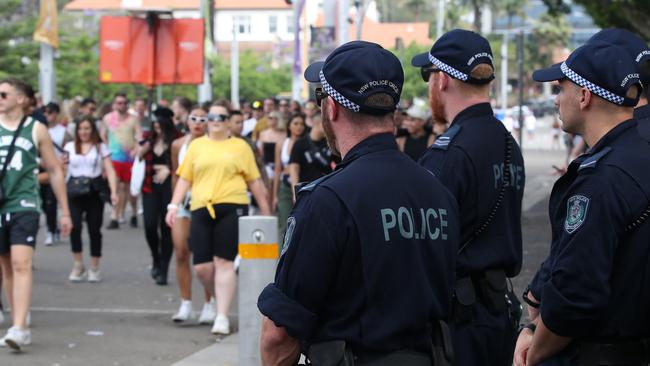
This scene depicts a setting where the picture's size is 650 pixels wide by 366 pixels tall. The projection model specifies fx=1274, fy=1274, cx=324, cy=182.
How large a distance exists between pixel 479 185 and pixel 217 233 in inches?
227

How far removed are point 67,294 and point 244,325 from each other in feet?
17.8

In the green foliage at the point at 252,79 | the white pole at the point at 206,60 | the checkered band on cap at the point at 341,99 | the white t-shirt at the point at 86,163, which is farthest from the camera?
the green foliage at the point at 252,79

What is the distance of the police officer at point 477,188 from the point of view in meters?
5.23

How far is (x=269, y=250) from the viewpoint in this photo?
7996mm

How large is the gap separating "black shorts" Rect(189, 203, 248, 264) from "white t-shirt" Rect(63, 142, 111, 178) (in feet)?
13.1

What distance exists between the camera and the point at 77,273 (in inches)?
555

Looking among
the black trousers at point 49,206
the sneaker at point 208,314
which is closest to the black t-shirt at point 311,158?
the sneaker at point 208,314

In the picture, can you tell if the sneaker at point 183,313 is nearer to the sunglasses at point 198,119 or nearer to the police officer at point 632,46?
the sunglasses at point 198,119

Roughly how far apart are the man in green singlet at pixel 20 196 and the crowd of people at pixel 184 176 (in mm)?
27

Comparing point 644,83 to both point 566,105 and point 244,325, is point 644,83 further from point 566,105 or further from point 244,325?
point 244,325

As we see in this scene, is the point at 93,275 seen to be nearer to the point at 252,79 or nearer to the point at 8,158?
the point at 8,158

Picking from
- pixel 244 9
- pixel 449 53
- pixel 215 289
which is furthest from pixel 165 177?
pixel 244 9

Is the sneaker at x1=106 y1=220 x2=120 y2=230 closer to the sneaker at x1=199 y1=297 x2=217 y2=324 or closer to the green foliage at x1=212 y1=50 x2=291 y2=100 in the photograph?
the sneaker at x1=199 y1=297 x2=217 y2=324

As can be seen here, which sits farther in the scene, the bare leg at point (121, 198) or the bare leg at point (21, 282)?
the bare leg at point (121, 198)
